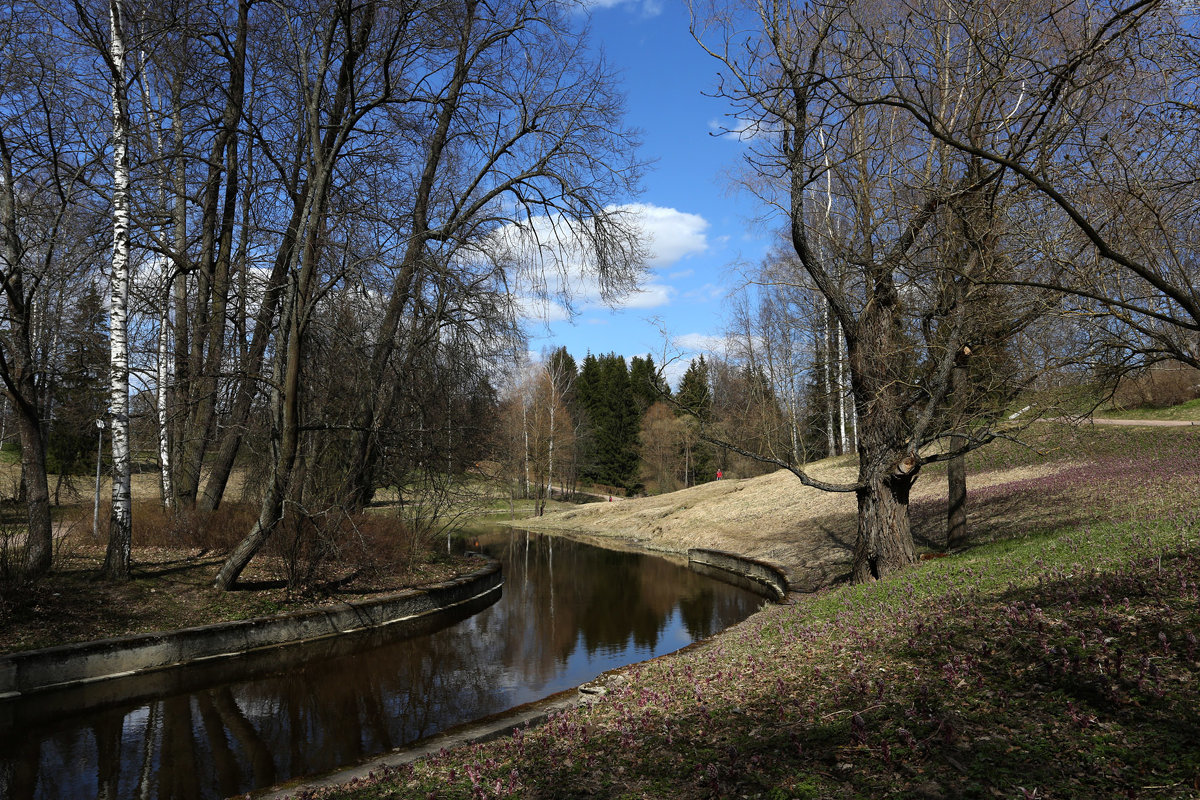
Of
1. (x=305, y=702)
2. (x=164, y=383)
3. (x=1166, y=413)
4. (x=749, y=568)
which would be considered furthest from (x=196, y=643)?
(x=1166, y=413)

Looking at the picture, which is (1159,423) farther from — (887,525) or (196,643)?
(196,643)

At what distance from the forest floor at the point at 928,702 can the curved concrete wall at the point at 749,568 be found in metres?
8.20

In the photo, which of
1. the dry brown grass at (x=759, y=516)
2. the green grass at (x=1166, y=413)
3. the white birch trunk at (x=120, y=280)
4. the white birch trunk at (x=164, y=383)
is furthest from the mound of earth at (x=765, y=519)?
the white birch trunk at (x=164, y=383)

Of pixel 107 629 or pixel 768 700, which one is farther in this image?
pixel 107 629

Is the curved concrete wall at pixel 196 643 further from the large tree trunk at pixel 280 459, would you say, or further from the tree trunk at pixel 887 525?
the tree trunk at pixel 887 525

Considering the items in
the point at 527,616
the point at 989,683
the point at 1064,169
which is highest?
the point at 1064,169

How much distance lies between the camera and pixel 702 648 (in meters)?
9.48

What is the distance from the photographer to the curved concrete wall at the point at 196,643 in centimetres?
869

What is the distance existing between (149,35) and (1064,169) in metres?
13.0

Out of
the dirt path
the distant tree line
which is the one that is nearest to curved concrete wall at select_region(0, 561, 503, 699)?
the dirt path

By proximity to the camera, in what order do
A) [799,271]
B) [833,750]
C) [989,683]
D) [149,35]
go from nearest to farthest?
1. [833,750]
2. [989,683]
3. [149,35]
4. [799,271]

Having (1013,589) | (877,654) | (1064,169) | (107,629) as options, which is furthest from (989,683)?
(107,629)

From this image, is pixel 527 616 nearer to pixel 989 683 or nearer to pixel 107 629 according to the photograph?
pixel 107 629

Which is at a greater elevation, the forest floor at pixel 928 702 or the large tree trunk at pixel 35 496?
the large tree trunk at pixel 35 496
